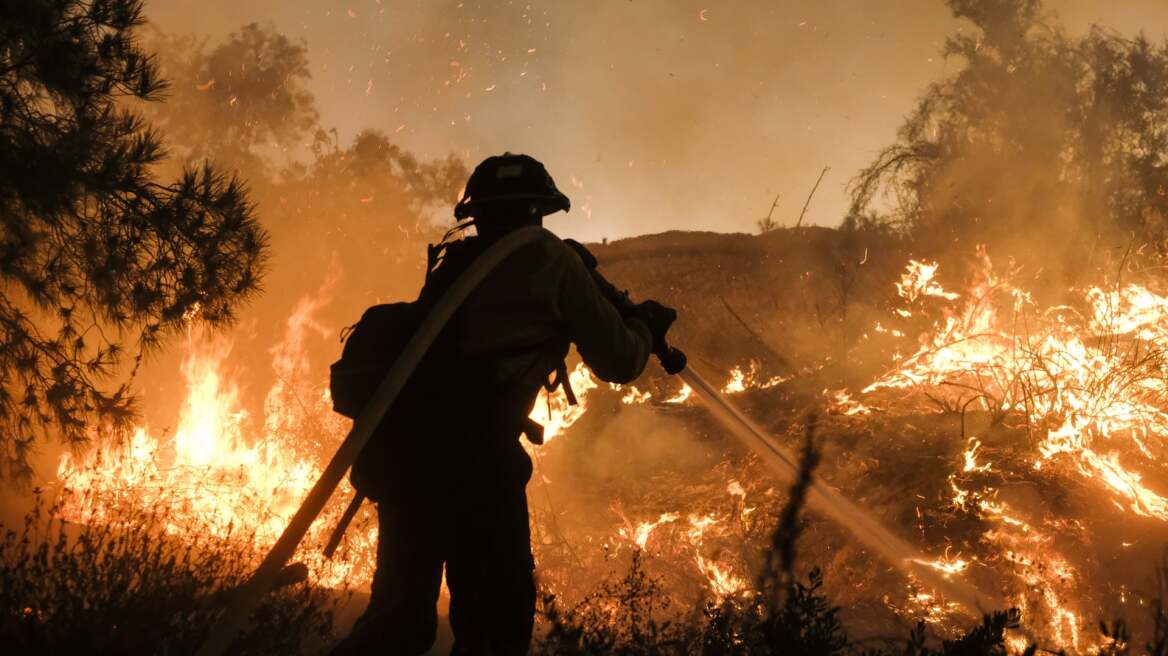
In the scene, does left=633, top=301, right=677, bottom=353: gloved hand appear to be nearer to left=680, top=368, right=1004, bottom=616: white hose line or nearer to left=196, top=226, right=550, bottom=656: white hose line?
left=196, top=226, right=550, bottom=656: white hose line

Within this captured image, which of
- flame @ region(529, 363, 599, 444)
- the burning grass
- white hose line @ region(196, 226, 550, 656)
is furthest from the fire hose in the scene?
flame @ region(529, 363, 599, 444)

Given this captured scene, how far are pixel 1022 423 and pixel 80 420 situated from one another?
8.12 metres

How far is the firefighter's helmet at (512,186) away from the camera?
2.58m

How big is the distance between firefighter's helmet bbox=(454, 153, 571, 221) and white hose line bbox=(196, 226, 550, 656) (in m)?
0.39

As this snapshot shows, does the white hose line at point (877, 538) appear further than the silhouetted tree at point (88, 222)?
Yes

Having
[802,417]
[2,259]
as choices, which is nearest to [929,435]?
[802,417]

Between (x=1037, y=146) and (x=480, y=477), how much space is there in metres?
13.3

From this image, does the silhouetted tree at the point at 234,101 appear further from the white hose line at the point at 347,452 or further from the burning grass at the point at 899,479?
the white hose line at the point at 347,452

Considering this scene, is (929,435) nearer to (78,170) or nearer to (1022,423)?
(1022,423)

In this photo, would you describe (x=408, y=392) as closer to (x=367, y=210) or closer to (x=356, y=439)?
(x=356, y=439)

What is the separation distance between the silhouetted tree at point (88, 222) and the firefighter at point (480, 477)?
3.57 metres

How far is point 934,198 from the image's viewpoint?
11.5m

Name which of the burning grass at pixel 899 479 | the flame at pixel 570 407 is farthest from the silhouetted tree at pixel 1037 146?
the flame at pixel 570 407

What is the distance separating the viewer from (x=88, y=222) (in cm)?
474
